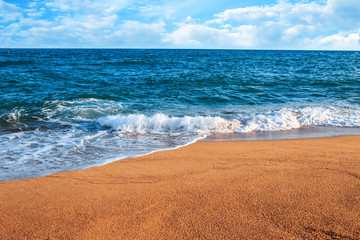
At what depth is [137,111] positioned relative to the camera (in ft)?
26.7

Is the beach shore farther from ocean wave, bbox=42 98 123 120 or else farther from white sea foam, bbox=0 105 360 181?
ocean wave, bbox=42 98 123 120

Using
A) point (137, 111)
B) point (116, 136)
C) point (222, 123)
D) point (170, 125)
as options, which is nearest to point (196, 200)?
point (116, 136)

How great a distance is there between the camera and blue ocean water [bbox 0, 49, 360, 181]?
4.56m

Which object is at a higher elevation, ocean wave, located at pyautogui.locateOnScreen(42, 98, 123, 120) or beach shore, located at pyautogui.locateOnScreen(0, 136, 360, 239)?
ocean wave, located at pyautogui.locateOnScreen(42, 98, 123, 120)

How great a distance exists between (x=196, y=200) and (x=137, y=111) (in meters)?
6.05

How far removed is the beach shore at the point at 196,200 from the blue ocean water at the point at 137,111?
3.03 ft

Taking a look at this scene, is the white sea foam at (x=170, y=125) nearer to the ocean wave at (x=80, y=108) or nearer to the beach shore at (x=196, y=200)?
the ocean wave at (x=80, y=108)

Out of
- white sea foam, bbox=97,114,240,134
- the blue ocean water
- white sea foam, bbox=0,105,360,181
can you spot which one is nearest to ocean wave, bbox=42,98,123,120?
the blue ocean water

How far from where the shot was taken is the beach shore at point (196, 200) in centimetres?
198

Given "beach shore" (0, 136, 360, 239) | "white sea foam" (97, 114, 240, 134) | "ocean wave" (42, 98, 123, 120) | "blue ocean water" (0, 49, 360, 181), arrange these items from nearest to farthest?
1. "beach shore" (0, 136, 360, 239)
2. "blue ocean water" (0, 49, 360, 181)
3. "white sea foam" (97, 114, 240, 134)
4. "ocean wave" (42, 98, 123, 120)

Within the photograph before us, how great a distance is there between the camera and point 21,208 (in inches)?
95.5

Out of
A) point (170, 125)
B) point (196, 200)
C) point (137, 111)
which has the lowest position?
point (196, 200)

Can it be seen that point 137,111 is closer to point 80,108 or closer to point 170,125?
point 80,108

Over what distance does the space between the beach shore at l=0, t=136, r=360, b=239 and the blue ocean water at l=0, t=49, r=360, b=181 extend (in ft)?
3.03
